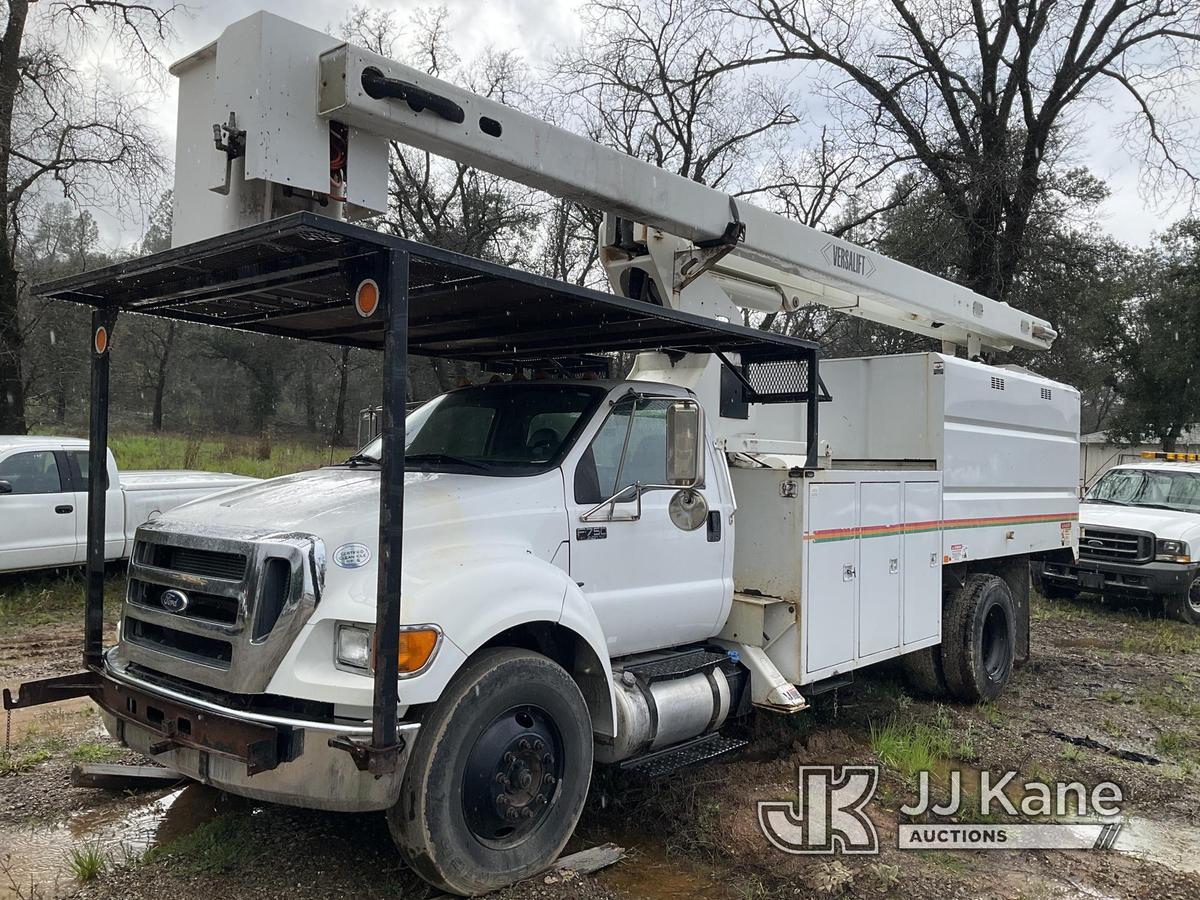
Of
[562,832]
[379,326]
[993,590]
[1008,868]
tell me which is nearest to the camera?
[562,832]

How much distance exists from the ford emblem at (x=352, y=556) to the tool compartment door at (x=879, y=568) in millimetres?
3482

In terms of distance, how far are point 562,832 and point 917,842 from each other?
1.94m

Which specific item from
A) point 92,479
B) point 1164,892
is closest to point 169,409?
point 92,479

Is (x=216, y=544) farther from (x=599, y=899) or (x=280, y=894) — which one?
(x=599, y=899)

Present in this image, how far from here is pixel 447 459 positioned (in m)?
4.82

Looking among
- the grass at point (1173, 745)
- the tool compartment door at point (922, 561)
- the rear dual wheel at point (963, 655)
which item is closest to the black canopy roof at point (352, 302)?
the tool compartment door at point (922, 561)

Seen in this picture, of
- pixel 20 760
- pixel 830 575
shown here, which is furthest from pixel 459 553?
pixel 20 760

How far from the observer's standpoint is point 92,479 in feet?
15.7

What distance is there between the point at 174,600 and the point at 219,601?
0.33 m

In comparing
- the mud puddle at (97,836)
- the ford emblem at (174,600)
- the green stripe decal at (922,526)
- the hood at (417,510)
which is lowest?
the mud puddle at (97,836)

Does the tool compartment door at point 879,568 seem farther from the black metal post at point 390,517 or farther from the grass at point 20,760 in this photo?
the grass at point 20,760

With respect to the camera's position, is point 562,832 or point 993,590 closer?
point 562,832

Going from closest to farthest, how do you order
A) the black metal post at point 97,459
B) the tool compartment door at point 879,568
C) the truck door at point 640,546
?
the truck door at point 640,546
the black metal post at point 97,459
the tool compartment door at point 879,568

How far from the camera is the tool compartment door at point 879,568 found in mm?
6090
